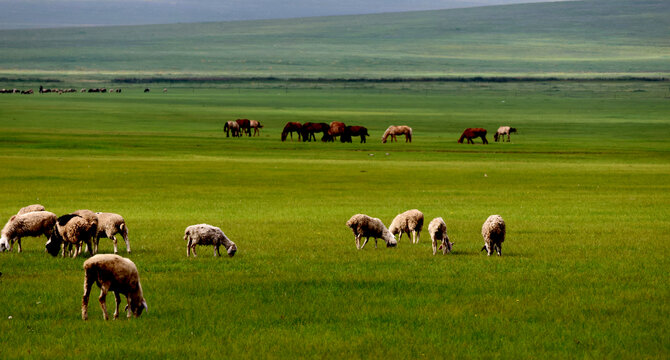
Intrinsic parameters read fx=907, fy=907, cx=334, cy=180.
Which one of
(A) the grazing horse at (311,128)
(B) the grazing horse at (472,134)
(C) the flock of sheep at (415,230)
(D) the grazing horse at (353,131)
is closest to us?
(C) the flock of sheep at (415,230)

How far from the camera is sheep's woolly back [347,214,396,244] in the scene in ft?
61.0

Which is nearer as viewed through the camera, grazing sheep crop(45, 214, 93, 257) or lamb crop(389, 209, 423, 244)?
grazing sheep crop(45, 214, 93, 257)

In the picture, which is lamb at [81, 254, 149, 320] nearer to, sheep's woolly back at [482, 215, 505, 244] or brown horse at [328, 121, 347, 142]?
sheep's woolly back at [482, 215, 505, 244]

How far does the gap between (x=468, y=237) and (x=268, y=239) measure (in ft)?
15.3

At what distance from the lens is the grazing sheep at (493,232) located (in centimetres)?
1711

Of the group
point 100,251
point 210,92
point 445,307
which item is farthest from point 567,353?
point 210,92

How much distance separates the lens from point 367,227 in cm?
1873

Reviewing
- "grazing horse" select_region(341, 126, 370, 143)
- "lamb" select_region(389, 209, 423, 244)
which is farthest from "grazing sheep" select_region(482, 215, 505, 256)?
"grazing horse" select_region(341, 126, 370, 143)

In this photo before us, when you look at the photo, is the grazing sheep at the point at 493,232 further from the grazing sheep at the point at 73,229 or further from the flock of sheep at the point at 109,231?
the grazing sheep at the point at 73,229

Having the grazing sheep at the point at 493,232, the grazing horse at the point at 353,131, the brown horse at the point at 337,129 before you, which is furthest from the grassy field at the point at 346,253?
the brown horse at the point at 337,129

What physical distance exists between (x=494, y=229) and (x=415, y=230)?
10.1 ft

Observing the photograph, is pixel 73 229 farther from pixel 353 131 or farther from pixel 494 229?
pixel 353 131

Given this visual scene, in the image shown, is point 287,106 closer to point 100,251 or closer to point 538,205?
point 538,205

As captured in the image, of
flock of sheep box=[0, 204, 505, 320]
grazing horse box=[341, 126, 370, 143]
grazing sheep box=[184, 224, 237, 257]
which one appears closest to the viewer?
flock of sheep box=[0, 204, 505, 320]
